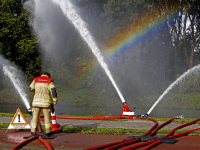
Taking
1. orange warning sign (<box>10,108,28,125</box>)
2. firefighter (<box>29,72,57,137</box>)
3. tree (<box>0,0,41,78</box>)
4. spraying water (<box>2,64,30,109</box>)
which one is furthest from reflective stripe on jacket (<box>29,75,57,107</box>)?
tree (<box>0,0,41,78</box>)

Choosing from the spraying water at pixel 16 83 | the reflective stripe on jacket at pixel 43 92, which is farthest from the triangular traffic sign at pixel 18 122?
the spraying water at pixel 16 83

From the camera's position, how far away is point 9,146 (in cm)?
629

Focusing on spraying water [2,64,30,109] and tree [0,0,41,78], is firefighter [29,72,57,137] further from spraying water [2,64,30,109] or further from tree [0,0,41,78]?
tree [0,0,41,78]

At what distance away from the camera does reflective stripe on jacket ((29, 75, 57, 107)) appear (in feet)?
23.4

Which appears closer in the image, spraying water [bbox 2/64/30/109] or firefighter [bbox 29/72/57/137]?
firefighter [bbox 29/72/57/137]

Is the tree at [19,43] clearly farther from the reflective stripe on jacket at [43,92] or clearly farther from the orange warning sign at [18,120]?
the reflective stripe on jacket at [43,92]

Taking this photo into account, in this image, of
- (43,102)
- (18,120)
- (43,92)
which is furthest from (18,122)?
(43,92)

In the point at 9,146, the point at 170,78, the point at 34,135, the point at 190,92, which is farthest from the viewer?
the point at 170,78

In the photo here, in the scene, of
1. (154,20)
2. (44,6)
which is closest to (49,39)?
(44,6)

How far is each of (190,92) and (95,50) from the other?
21.5m

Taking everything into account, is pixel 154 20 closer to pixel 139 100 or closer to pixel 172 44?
pixel 172 44

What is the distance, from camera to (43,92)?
718cm

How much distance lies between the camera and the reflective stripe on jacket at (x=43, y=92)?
714cm

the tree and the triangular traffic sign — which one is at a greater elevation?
the tree
